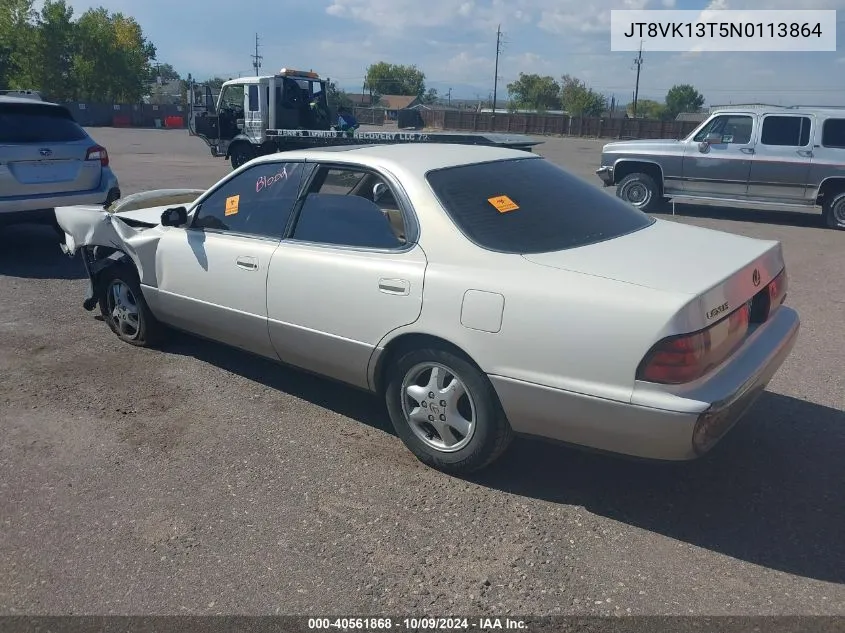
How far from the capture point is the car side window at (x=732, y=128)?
37.4ft

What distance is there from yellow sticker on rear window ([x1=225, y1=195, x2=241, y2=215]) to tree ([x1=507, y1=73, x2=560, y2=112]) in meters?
111

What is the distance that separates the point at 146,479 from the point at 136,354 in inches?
73.6

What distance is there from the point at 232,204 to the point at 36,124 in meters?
4.55

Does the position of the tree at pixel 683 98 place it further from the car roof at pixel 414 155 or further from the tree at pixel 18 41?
the car roof at pixel 414 155

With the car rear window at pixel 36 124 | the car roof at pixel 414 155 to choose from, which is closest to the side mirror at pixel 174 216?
the car roof at pixel 414 155

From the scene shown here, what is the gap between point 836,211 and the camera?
11148 mm

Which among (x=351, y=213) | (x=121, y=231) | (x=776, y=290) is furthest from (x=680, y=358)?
(x=121, y=231)

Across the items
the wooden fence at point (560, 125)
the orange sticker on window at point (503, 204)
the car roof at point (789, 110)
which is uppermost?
the wooden fence at point (560, 125)

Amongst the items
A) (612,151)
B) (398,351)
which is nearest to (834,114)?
(612,151)

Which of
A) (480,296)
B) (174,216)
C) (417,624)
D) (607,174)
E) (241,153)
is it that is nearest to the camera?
(417,624)

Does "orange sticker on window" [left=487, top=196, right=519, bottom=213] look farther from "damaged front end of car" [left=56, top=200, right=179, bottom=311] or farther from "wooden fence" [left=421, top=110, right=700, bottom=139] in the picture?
"wooden fence" [left=421, top=110, right=700, bottom=139]

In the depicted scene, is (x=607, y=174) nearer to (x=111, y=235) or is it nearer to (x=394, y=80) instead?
(x=111, y=235)

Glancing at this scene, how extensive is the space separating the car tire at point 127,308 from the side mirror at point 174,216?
2.20ft

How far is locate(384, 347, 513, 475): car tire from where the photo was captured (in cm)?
320
